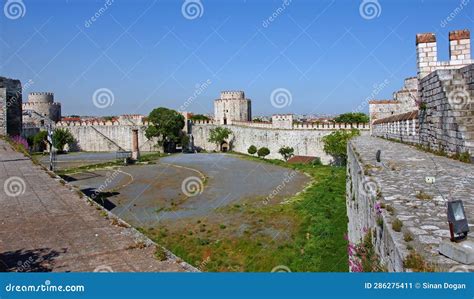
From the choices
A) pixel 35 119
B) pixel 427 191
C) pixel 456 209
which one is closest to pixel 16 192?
pixel 427 191

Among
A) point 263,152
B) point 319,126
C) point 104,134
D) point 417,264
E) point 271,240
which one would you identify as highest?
point 319,126

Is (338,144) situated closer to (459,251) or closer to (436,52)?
(436,52)

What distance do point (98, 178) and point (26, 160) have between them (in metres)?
10.4

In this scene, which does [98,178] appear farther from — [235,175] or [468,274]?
[468,274]

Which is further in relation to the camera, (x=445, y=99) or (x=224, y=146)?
(x=224, y=146)

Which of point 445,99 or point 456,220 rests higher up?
point 445,99

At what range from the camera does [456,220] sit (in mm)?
2627
